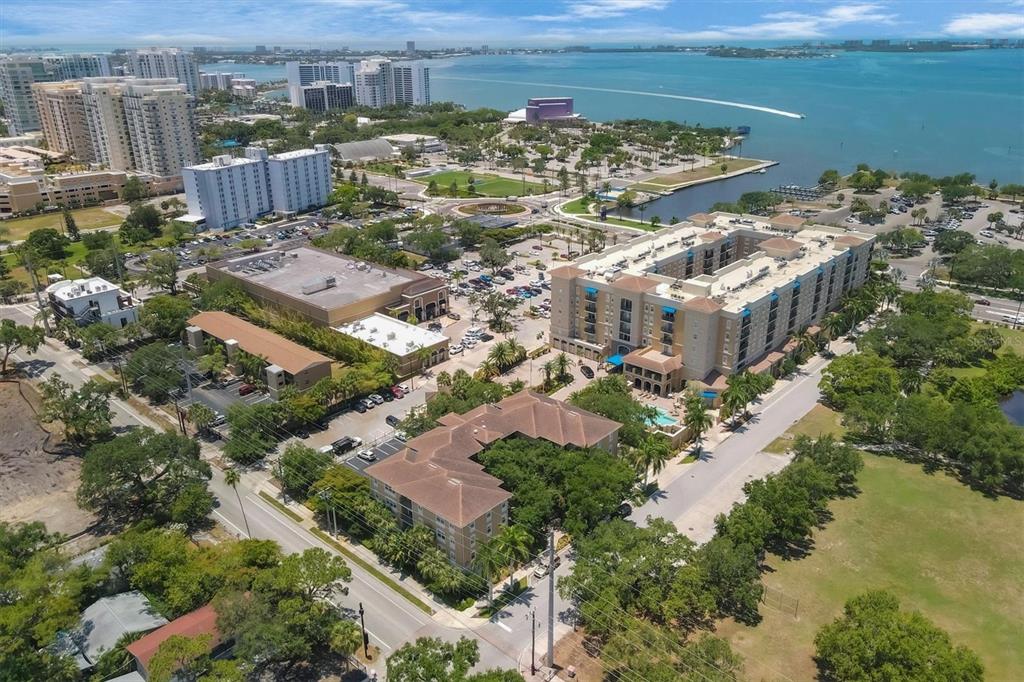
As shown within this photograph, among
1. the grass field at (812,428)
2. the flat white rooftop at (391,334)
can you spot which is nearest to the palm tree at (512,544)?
the grass field at (812,428)

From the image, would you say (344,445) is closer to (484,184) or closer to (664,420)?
(664,420)

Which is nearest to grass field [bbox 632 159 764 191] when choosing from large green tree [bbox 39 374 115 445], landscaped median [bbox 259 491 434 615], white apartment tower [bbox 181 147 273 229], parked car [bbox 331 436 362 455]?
white apartment tower [bbox 181 147 273 229]

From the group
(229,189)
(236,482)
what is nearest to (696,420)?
(236,482)

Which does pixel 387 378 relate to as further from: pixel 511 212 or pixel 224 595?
pixel 511 212

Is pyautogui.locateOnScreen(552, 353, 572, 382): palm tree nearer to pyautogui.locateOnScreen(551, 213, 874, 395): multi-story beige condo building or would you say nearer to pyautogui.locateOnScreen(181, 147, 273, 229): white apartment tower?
pyautogui.locateOnScreen(551, 213, 874, 395): multi-story beige condo building

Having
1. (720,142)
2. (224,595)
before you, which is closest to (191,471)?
(224,595)

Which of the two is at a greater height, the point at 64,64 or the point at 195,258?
the point at 64,64

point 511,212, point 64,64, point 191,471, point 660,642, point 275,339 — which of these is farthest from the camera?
point 64,64

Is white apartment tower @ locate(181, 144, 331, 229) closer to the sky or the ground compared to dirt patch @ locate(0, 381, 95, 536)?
closer to the sky
